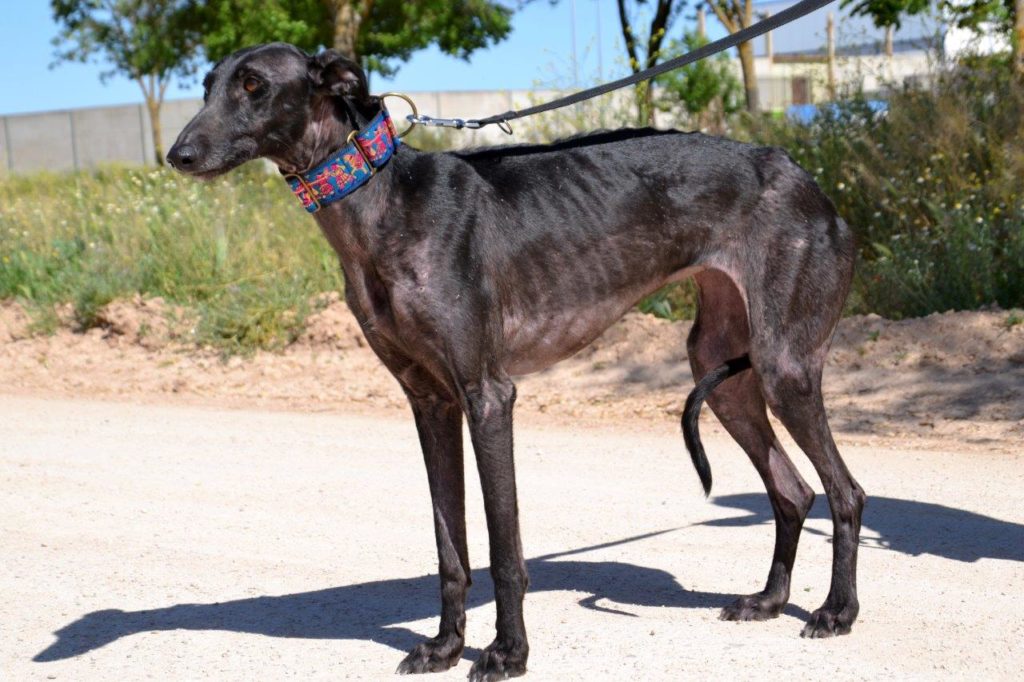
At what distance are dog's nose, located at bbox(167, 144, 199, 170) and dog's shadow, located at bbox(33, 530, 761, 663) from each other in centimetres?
185

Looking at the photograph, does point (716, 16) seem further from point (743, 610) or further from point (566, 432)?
point (743, 610)

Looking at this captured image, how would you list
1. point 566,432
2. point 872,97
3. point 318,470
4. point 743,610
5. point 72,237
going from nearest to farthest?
1. point 743,610
2. point 318,470
3. point 566,432
4. point 872,97
5. point 72,237

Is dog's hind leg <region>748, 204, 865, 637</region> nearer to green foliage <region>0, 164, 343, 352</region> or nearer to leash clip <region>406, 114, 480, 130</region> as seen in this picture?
leash clip <region>406, 114, 480, 130</region>

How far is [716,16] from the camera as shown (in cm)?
2020

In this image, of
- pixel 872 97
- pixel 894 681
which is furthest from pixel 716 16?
pixel 894 681

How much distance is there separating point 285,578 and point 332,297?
6.37m

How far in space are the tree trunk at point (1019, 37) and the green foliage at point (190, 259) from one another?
640cm

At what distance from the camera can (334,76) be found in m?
4.35

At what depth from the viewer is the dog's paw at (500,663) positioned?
443 centimetres

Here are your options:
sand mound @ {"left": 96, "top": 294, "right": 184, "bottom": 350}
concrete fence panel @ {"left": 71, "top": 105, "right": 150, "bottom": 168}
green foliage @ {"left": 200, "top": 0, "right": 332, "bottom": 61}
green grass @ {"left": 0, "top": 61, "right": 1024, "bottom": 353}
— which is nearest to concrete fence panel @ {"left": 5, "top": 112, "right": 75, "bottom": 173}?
concrete fence panel @ {"left": 71, "top": 105, "right": 150, "bottom": 168}

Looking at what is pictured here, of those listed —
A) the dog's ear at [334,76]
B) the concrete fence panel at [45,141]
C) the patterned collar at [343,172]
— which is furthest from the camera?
the concrete fence panel at [45,141]

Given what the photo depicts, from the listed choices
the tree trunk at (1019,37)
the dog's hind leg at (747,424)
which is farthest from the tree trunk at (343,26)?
the dog's hind leg at (747,424)

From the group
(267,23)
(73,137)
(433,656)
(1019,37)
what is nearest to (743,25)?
(1019,37)

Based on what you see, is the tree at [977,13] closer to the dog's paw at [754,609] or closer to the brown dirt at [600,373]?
the brown dirt at [600,373]
